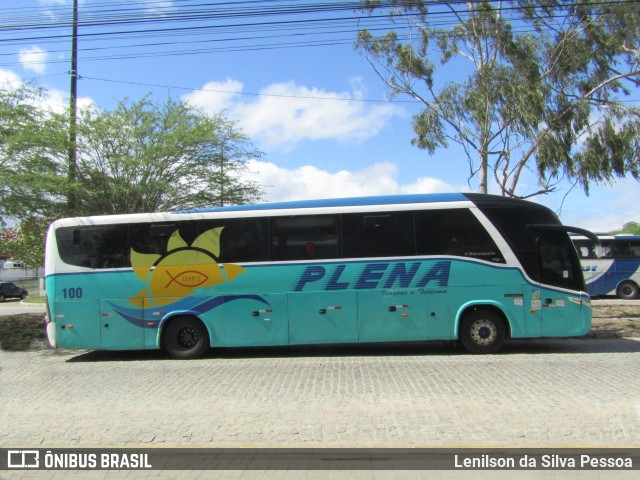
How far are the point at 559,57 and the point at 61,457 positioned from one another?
15.9 metres

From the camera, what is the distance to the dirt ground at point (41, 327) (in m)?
12.2

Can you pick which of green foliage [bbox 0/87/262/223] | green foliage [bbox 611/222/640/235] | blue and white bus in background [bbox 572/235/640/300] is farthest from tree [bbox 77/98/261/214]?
green foliage [bbox 611/222/640/235]

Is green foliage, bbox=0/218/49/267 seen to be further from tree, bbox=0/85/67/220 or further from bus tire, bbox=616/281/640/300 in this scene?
bus tire, bbox=616/281/640/300

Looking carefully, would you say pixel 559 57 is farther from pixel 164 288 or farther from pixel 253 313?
pixel 164 288

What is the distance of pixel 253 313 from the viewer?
10281 mm

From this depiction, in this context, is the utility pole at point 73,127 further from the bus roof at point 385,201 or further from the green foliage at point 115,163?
the bus roof at point 385,201

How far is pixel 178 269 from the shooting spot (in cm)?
1042

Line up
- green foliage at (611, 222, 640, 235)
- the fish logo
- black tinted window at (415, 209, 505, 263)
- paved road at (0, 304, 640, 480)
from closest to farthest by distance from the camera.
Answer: paved road at (0, 304, 640, 480)
black tinted window at (415, 209, 505, 263)
the fish logo
green foliage at (611, 222, 640, 235)

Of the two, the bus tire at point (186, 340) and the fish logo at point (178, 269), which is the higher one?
the fish logo at point (178, 269)

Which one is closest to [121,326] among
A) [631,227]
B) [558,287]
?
[558,287]

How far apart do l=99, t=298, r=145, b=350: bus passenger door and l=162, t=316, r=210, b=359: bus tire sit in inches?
20.3

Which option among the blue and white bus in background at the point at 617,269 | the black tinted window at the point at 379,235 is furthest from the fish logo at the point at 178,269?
the blue and white bus in background at the point at 617,269

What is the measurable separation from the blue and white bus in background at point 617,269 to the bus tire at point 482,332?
14938mm

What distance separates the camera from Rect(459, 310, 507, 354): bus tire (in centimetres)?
1025
